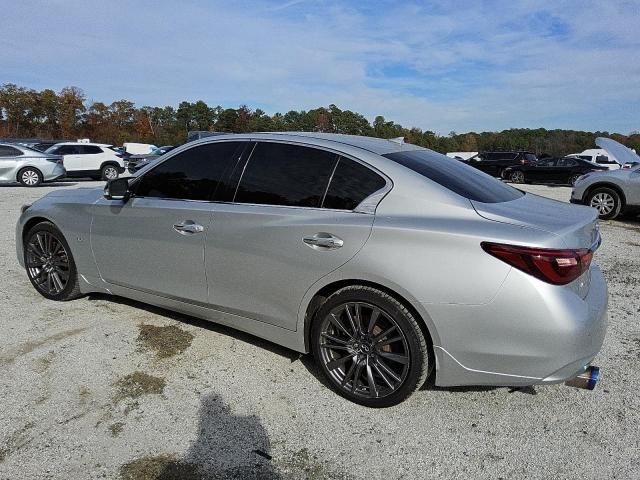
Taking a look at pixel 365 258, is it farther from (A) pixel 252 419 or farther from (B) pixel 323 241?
(A) pixel 252 419

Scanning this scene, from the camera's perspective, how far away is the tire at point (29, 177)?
1638 centimetres

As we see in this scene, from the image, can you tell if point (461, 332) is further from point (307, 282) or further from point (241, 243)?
point (241, 243)

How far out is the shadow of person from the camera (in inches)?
93.3

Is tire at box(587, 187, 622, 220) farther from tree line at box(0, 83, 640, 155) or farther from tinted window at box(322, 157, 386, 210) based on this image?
tree line at box(0, 83, 640, 155)

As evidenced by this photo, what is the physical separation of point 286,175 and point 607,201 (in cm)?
963

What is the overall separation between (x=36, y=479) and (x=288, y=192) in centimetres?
205

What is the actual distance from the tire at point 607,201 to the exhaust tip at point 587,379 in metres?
9.00

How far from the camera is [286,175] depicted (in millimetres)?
3256

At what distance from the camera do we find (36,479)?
7.55ft

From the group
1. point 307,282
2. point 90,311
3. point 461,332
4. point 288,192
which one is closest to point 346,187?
point 288,192

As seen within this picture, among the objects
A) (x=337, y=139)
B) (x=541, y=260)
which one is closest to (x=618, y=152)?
(x=337, y=139)

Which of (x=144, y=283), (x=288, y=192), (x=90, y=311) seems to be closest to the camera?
(x=288, y=192)

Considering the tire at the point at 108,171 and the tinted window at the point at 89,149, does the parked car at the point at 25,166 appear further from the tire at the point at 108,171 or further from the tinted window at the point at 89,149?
the tire at the point at 108,171

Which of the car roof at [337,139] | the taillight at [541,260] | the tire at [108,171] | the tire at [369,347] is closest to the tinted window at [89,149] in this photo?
the tire at [108,171]
